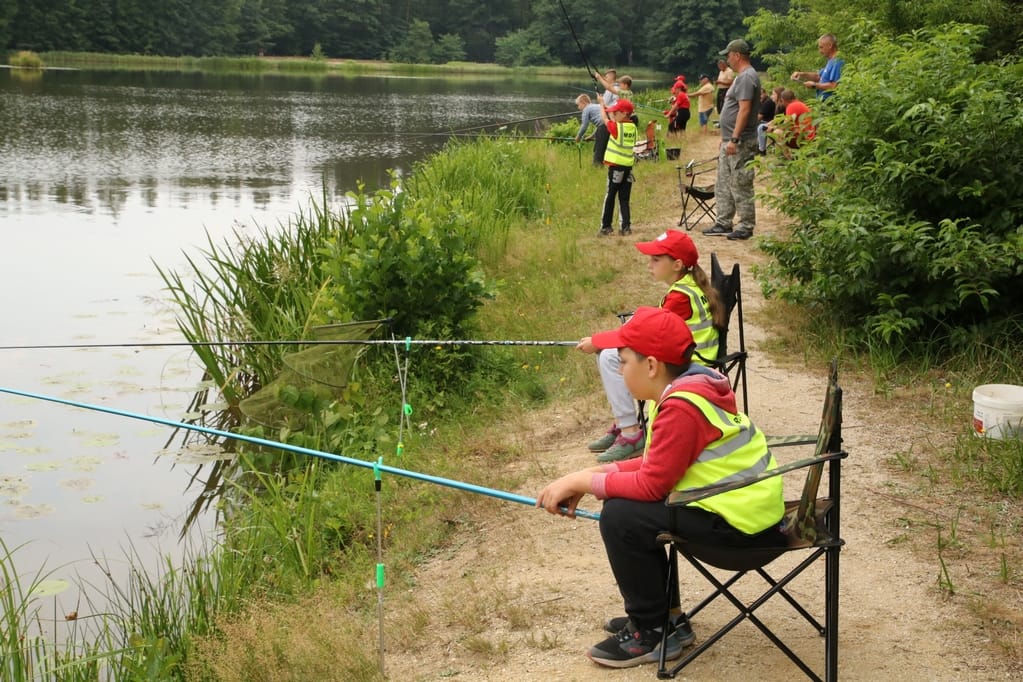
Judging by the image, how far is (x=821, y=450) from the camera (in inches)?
133

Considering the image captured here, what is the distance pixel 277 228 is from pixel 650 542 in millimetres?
11766

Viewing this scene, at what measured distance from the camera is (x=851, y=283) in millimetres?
6957

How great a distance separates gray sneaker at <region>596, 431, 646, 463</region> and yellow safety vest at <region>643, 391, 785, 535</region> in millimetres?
2287

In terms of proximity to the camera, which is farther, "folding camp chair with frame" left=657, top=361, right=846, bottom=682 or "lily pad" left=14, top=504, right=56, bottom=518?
"lily pad" left=14, top=504, right=56, bottom=518

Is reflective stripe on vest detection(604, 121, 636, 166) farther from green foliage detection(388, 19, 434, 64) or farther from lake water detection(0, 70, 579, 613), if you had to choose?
green foliage detection(388, 19, 434, 64)

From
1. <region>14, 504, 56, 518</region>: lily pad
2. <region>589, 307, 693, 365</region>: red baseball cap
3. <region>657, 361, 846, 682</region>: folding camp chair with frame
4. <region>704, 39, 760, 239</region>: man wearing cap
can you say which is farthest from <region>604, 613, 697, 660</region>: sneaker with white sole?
<region>704, 39, 760, 239</region>: man wearing cap

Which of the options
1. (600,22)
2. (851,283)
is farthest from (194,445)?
(600,22)

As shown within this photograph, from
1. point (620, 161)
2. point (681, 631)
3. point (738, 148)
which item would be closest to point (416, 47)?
point (620, 161)

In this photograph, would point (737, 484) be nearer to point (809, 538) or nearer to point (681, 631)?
point (809, 538)

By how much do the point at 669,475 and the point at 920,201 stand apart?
14.2 ft

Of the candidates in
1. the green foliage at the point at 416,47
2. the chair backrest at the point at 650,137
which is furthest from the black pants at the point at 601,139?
the green foliage at the point at 416,47

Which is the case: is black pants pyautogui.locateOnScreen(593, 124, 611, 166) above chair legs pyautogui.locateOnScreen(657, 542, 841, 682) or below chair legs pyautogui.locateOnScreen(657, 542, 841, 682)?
above

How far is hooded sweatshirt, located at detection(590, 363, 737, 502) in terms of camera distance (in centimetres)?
337

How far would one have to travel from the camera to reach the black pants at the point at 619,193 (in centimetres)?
1159
